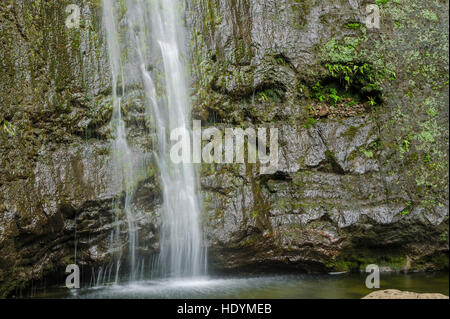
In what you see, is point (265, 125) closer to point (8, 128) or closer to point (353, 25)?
point (353, 25)

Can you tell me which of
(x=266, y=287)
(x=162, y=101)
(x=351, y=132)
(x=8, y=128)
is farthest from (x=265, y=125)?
(x=8, y=128)

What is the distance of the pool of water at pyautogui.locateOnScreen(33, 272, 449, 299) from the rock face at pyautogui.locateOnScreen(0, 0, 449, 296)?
0.26 metres

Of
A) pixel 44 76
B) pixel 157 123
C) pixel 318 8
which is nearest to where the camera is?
pixel 44 76

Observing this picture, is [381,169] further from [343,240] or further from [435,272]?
[435,272]

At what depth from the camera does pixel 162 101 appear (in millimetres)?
6336

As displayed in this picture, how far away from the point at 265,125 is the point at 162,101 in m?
1.59

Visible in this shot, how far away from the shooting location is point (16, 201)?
5.45 meters

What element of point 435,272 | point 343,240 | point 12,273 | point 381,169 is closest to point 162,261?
point 12,273

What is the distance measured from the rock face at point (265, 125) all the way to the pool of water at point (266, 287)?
258mm

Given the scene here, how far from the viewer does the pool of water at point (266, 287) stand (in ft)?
17.9

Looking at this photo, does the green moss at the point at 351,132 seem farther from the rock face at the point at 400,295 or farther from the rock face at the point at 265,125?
the rock face at the point at 400,295

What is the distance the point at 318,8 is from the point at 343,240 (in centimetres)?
368

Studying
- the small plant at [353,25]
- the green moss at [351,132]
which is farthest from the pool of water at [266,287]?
the small plant at [353,25]

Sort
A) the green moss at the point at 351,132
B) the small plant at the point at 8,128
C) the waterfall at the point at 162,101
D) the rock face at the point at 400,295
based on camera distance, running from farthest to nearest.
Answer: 1. the green moss at the point at 351,132
2. the waterfall at the point at 162,101
3. the small plant at the point at 8,128
4. the rock face at the point at 400,295
